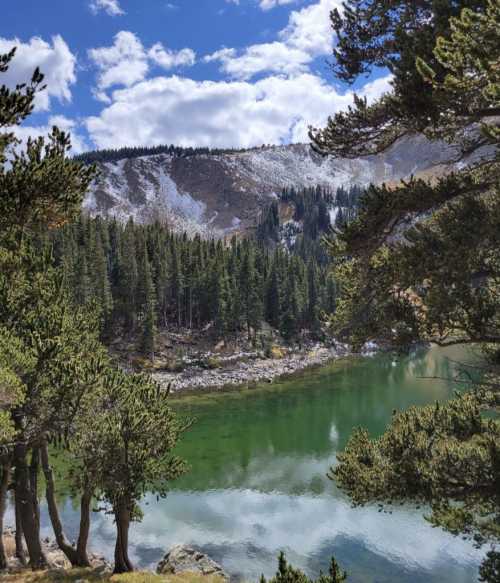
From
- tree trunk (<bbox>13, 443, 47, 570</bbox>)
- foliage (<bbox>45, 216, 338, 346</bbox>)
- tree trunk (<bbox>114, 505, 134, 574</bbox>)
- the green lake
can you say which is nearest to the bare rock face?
the green lake

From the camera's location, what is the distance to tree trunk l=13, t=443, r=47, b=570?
48.2ft

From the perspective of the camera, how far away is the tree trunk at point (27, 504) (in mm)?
14699

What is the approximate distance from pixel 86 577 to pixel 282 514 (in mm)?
13003

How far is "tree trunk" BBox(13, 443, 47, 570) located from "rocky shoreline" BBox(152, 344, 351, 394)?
122 feet

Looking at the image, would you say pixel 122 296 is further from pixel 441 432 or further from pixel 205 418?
pixel 441 432

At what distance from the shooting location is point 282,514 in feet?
83.1

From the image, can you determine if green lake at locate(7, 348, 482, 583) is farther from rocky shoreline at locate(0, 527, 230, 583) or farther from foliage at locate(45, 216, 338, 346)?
foliage at locate(45, 216, 338, 346)

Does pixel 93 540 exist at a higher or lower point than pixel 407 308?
lower

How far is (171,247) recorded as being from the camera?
289ft

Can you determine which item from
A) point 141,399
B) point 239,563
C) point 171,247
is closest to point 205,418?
point 239,563

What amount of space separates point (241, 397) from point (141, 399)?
38.4 metres

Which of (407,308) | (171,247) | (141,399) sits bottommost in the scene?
A: (141,399)

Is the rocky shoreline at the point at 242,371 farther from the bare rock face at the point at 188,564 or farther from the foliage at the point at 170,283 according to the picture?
the bare rock face at the point at 188,564

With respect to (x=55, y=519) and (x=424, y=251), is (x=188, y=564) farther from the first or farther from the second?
(x=424, y=251)
